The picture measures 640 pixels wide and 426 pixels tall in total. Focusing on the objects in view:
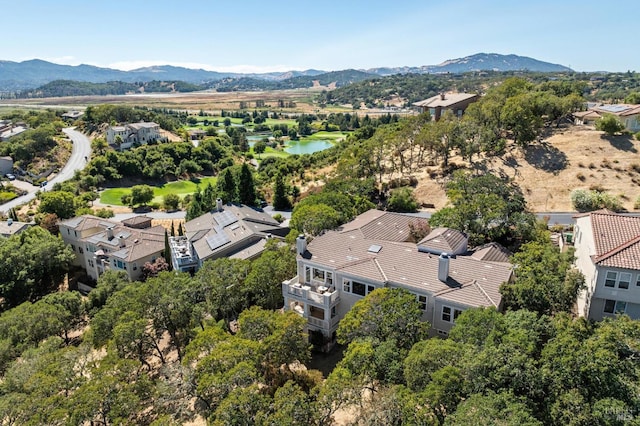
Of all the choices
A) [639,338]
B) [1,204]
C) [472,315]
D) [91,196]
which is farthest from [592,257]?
[1,204]

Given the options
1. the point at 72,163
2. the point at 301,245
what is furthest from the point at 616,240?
the point at 72,163

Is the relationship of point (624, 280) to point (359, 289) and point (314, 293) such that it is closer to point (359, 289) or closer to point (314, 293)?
point (359, 289)

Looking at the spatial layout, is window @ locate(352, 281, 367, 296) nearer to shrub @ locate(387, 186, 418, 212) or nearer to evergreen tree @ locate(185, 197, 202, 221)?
shrub @ locate(387, 186, 418, 212)

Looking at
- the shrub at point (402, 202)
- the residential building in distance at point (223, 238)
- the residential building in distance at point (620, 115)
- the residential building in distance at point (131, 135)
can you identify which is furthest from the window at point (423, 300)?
the residential building in distance at point (131, 135)

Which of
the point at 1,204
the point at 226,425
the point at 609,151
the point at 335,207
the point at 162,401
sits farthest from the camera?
the point at 1,204

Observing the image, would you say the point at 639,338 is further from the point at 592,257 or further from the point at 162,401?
the point at 162,401
